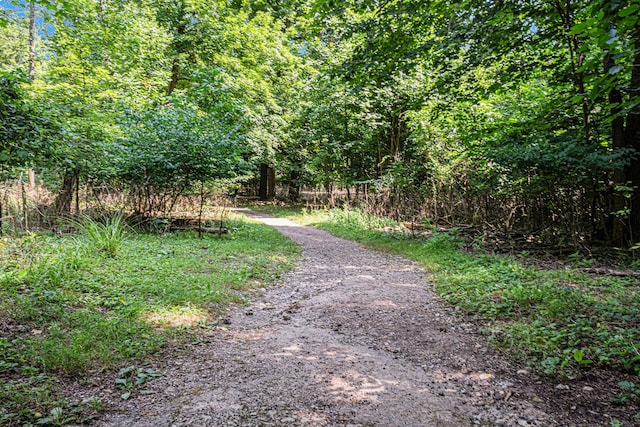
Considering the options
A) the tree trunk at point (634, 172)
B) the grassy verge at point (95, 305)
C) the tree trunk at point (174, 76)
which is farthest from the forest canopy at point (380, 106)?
the grassy verge at point (95, 305)

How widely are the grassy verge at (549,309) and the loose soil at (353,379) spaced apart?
0.23 metres

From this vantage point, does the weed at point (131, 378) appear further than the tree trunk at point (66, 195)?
No

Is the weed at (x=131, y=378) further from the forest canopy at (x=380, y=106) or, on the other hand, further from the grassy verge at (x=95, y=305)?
the forest canopy at (x=380, y=106)

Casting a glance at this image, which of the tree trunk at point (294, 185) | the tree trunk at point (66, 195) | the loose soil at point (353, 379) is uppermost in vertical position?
the tree trunk at point (294, 185)

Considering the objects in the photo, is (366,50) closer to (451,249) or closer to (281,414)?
(451,249)

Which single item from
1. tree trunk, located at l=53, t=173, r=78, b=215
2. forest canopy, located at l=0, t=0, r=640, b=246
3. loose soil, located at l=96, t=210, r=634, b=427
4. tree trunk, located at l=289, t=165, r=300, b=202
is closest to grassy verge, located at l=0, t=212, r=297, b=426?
loose soil, located at l=96, t=210, r=634, b=427

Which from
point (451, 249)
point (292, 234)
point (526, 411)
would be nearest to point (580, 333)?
point (526, 411)

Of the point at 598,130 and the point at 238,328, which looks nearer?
the point at 238,328

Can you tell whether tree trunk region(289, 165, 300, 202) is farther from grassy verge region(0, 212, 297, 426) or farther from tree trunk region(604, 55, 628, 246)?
tree trunk region(604, 55, 628, 246)

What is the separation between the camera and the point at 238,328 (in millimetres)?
4414

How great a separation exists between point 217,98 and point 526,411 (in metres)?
13.4

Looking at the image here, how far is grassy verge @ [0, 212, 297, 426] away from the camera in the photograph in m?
2.92

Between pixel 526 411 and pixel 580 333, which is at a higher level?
pixel 580 333

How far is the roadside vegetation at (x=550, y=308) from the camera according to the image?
329cm
